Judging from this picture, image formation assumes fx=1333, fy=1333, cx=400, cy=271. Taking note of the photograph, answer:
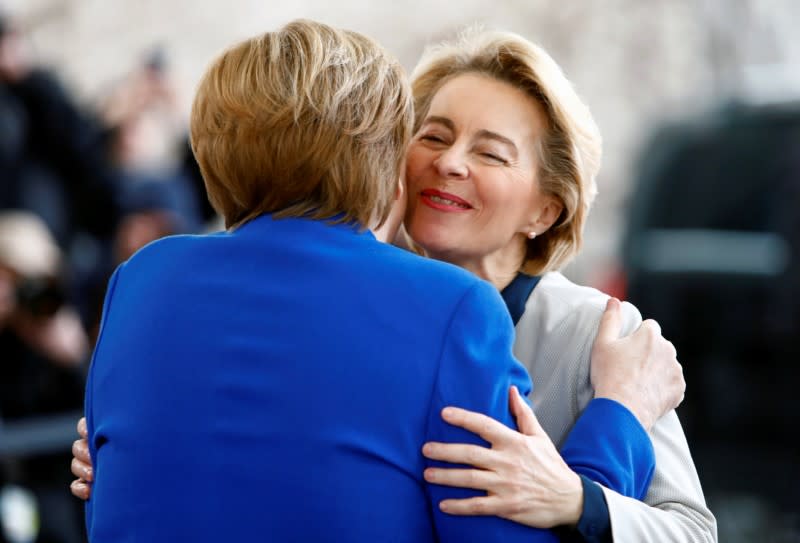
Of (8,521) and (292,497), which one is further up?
(292,497)

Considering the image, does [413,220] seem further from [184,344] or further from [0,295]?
[0,295]

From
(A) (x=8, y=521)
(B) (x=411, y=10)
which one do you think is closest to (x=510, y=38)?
(A) (x=8, y=521)

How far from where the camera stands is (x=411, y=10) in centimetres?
1052

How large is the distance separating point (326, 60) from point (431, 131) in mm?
630

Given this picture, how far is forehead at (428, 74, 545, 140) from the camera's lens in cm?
244

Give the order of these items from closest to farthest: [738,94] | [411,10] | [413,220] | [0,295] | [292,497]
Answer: [292,497], [413,220], [0,295], [738,94], [411,10]

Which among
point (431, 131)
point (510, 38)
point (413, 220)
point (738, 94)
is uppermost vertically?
point (738, 94)

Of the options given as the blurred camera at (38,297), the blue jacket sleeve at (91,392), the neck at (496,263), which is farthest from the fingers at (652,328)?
the blurred camera at (38,297)

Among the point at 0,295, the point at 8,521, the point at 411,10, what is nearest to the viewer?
the point at 8,521

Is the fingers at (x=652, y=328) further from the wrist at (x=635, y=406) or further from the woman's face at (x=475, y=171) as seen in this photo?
the woman's face at (x=475, y=171)

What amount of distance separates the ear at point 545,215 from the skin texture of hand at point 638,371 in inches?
13.1

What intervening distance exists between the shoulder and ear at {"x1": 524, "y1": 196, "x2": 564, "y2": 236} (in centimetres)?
13

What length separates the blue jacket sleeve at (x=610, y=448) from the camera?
1.97 meters

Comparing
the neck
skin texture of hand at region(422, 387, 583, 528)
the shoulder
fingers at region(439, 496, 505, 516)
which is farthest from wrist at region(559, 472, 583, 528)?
the neck
